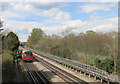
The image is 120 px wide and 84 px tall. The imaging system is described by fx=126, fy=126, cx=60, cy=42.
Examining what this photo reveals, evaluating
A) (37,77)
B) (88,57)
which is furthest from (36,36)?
(37,77)

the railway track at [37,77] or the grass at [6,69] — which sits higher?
the grass at [6,69]

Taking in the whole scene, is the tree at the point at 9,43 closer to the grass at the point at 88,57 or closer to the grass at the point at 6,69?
the grass at the point at 6,69

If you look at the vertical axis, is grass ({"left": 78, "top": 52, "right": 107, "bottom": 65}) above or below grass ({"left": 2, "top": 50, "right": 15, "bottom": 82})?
below

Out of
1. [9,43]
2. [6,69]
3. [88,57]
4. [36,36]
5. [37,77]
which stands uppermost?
A: [36,36]

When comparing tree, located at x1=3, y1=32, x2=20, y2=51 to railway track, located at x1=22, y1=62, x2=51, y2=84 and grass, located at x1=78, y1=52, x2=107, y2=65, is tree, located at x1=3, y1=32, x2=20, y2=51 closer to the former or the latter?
railway track, located at x1=22, y1=62, x2=51, y2=84

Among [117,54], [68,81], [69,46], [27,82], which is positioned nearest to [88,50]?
[69,46]

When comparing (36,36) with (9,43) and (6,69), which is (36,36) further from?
(6,69)

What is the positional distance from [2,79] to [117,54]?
14381 mm

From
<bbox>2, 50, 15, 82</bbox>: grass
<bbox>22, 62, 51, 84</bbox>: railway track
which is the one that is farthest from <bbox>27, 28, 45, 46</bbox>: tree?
<bbox>2, 50, 15, 82</bbox>: grass

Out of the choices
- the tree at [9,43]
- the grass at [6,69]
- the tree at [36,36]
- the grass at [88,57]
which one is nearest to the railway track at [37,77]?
the grass at [6,69]

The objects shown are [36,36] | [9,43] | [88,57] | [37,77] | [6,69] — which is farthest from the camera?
[36,36]

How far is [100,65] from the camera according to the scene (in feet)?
58.4

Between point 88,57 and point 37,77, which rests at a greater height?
point 88,57

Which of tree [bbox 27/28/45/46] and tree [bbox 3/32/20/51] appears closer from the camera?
tree [bbox 3/32/20/51]
